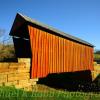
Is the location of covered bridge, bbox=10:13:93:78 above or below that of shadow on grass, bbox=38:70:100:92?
above

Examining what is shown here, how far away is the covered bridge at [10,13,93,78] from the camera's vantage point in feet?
68.1

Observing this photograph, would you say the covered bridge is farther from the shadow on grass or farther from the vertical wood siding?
the shadow on grass

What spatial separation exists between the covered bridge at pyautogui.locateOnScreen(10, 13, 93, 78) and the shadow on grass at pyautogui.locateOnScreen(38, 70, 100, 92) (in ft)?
3.34

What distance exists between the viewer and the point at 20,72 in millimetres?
18562

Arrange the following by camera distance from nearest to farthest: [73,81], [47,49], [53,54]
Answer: [47,49] → [53,54] → [73,81]

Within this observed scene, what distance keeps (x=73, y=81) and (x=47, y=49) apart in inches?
273

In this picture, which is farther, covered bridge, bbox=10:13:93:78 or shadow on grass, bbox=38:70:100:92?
shadow on grass, bbox=38:70:100:92

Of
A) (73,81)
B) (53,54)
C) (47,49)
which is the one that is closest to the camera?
(47,49)

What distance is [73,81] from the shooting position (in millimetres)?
27391

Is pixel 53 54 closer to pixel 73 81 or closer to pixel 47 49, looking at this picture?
pixel 47 49

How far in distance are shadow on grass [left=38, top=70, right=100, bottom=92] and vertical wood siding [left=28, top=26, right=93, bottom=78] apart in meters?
1.24

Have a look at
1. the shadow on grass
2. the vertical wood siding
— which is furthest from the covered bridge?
the shadow on grass

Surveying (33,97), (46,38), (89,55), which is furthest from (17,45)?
(33,97)

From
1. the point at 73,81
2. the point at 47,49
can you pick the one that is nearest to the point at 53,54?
the point at 47,49
